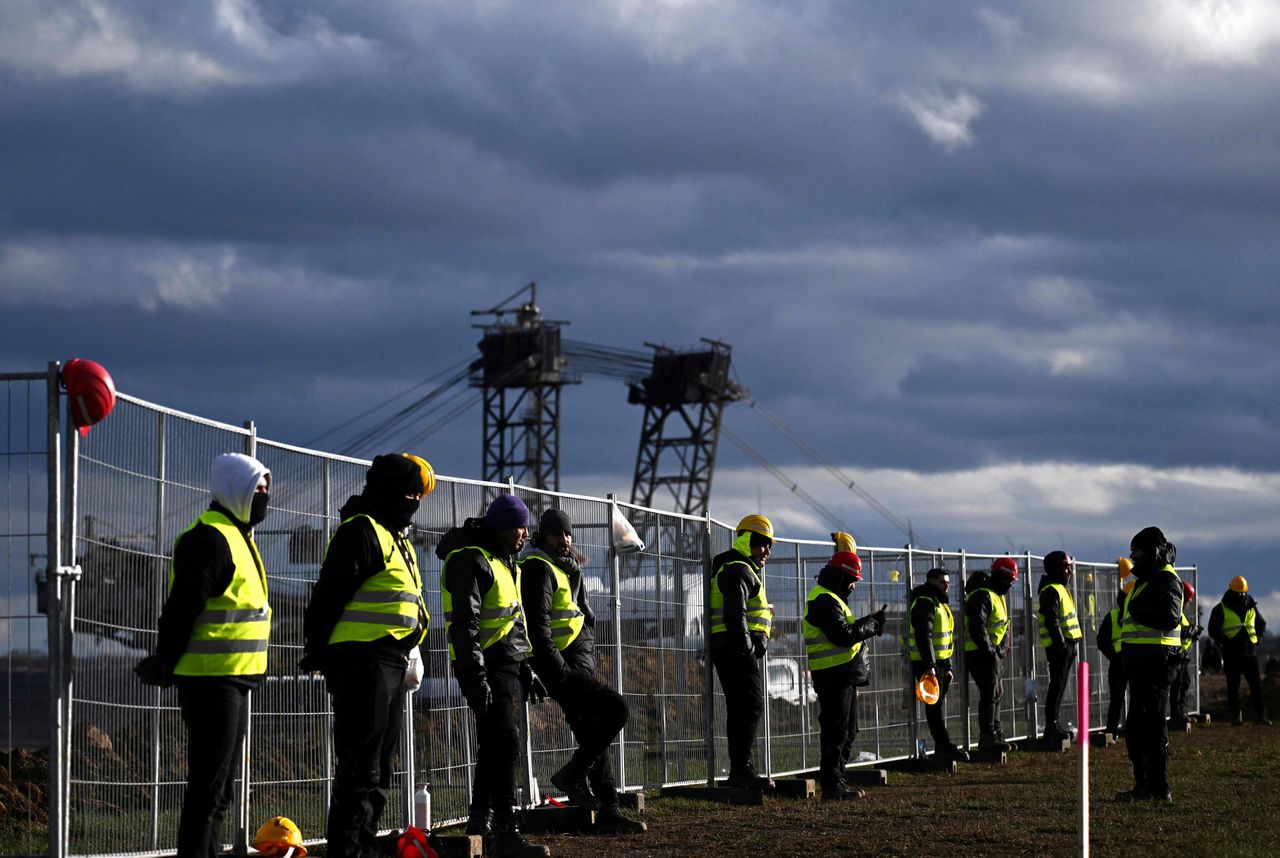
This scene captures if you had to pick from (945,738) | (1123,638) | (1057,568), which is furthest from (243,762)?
(1057,568)

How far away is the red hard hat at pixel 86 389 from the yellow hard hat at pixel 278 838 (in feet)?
8.72

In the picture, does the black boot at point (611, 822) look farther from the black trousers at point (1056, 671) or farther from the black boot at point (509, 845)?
the black trousers at point (1056, 671)

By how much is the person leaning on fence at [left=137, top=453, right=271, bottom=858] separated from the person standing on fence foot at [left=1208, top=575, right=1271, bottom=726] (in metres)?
23.2

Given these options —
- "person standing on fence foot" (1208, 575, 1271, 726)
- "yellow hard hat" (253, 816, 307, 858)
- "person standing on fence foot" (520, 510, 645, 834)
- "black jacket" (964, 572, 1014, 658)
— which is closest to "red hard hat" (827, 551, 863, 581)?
"person standing on fence foot" (520, 510, 645, 834)

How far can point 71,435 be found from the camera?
344 inches

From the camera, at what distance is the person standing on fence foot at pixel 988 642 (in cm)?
2020

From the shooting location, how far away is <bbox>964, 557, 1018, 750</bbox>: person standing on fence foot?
20.2 metres

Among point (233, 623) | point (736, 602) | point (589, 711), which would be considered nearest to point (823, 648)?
point (736, 602)

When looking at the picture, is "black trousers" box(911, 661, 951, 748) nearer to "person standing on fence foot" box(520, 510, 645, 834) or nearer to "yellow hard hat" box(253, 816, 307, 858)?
"person standing on fence foot" box(520, 510, 645, 834)

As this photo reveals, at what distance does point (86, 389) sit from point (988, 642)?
45.1 feet

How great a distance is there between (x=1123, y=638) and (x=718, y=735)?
3856mm

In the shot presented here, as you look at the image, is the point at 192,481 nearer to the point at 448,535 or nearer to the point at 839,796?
the point at 448,535

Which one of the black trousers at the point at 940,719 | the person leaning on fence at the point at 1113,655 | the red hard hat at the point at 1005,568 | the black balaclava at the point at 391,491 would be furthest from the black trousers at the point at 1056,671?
the black balaclava at the point at 391,491

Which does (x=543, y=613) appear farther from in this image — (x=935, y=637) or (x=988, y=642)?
(x=988, y=642)
